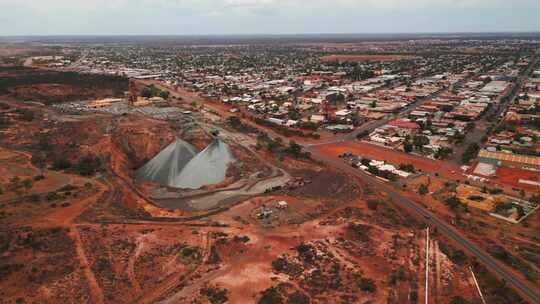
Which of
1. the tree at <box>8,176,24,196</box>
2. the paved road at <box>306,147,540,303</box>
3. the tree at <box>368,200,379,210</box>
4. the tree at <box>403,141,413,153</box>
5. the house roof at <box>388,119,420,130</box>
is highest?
the house roof at <box>388,119,420,130</box>

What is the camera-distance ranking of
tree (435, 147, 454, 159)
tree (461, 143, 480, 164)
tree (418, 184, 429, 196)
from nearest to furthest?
tree (418, 184, 429, 196), tree (461, 143, 480, 164), tree (435, 147, 454, 159)

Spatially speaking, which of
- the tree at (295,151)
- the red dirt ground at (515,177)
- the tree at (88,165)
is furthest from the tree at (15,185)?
the red dirt ground at (515,177)

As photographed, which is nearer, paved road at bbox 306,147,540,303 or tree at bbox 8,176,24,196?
paved road at bbox 306,147,540,303

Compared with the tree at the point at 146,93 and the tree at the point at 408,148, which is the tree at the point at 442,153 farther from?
the tree at the point at 146,93

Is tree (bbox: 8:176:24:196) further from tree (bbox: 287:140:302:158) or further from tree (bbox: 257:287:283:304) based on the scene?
tree (bbox: 287:140:302:158)

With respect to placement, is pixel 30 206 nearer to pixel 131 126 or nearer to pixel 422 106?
pixel 131 126

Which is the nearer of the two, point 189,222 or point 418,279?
point 418,279

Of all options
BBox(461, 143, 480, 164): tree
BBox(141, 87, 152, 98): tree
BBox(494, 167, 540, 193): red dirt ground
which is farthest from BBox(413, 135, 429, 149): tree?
BBox(141, 87, 152, 98): tree

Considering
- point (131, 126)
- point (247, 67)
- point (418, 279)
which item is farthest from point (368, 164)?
point (247, 67)
